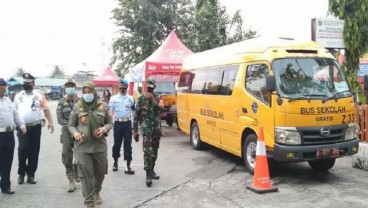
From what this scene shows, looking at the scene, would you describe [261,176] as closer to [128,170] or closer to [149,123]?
[149,123]

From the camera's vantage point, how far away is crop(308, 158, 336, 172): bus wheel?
7598 mm

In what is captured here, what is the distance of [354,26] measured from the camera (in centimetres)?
1090

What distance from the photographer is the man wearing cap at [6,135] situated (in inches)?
246

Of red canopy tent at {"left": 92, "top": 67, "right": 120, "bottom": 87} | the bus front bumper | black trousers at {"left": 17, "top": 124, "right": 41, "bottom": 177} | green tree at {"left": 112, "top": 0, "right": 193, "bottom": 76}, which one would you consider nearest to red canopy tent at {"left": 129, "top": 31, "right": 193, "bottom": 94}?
black trousers at {"left": 17, "top": 124, "right": 41, "bottom": 177}

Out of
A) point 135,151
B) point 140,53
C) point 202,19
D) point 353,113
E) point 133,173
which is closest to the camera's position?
point 353,113

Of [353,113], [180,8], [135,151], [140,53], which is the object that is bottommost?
[135,151]

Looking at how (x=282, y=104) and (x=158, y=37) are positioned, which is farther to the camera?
(x=158, y=37)

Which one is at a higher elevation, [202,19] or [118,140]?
[202,19]

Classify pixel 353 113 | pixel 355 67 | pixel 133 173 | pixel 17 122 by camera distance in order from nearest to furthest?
Result: pixel 17 122 < pixel 353 113 < pixel 133 173 < pixel 355 67

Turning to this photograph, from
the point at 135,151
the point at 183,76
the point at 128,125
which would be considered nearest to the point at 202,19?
the point at 183,76

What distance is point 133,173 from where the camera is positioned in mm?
7879

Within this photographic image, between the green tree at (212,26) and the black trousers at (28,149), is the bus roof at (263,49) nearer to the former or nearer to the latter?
the black trousers at (28,149)

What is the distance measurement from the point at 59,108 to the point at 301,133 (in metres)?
4.07

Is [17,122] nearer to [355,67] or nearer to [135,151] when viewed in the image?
[135,151]
